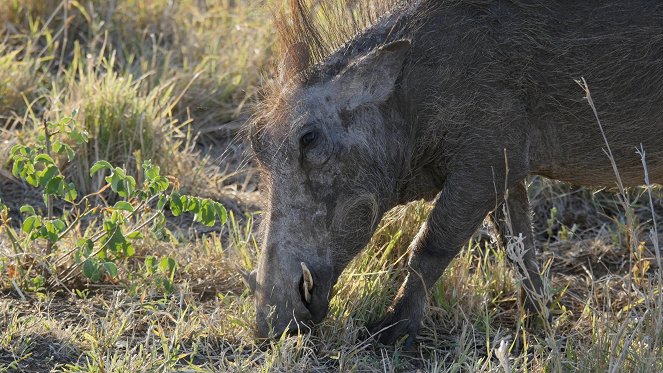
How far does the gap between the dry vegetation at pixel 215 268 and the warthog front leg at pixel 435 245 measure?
9cm

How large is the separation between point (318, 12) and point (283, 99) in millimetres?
454

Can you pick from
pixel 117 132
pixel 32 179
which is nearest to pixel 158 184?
pixel 32 179

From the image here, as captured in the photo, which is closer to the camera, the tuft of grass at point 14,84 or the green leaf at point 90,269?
the green leaf at point 90,269

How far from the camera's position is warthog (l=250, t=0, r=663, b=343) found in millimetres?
4039

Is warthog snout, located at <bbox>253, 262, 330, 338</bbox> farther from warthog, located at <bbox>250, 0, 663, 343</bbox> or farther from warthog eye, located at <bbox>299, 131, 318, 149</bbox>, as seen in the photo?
warthog eye, located at <bbox>299, 131, 318, 149</bbox>

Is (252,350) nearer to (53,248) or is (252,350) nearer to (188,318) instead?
(188,318)

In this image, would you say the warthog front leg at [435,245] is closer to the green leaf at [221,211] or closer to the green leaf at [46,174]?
the green leaf at [221,211]

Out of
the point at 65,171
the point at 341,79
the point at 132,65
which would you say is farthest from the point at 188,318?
the point at 132,65

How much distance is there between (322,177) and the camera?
4.05 meters

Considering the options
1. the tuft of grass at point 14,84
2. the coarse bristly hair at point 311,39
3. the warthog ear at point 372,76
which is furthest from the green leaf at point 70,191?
the tuft of grass at point 14,84

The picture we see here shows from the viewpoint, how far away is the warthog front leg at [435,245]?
412 cm

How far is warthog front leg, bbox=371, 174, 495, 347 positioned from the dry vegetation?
0.09 metres

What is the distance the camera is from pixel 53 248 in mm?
4672


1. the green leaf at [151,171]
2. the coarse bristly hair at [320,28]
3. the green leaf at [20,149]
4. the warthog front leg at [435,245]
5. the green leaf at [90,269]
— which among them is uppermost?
the green leaf at [20,149]
